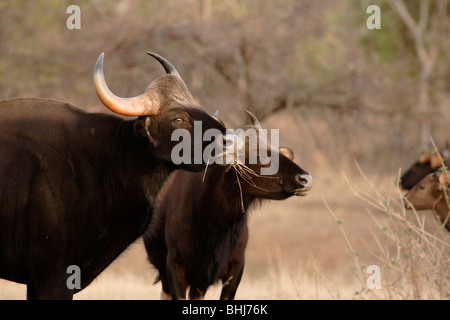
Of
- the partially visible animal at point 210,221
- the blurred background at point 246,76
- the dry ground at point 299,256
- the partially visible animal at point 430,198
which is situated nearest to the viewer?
the partially visible animal at point 210,221

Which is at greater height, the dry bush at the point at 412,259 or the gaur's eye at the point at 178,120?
the gaur's eye at the point at 178,120

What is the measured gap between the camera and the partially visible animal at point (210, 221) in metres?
7.20

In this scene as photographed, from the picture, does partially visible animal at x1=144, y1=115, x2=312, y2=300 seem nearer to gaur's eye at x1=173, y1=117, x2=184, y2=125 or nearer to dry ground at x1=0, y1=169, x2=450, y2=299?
dry ground at x1=0, y1=169, x2=450, y2=299

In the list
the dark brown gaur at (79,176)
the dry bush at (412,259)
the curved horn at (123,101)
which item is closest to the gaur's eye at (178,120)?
the dark brown gaur at (79,176)

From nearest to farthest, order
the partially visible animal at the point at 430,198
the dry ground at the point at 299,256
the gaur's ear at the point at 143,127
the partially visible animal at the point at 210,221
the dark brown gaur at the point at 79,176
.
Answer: the dark brown gaur at the point at 79,176
the gaur's ear at the point at 143,127
the partially visible animal at the point at 210,221
the dry ground at the point at 299,256
the partially visible animal at the point at 430,198

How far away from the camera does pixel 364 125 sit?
667 inches

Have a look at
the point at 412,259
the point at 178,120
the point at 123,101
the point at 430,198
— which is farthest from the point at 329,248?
the point at 123,101

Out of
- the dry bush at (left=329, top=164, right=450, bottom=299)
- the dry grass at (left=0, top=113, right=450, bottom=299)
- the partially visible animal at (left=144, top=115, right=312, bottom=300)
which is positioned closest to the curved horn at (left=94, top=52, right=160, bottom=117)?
the dry grass at (left=0, top=113, right=450, bottom=299)

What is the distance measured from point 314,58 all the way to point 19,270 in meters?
25.4

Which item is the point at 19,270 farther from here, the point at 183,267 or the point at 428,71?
the point at 428,71

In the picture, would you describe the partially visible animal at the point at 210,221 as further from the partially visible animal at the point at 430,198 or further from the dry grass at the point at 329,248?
the partially visible animal at the point at 430,198

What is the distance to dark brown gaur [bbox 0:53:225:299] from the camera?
200 inches

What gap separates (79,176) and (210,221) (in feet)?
8.13

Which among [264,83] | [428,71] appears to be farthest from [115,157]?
[428,71]
